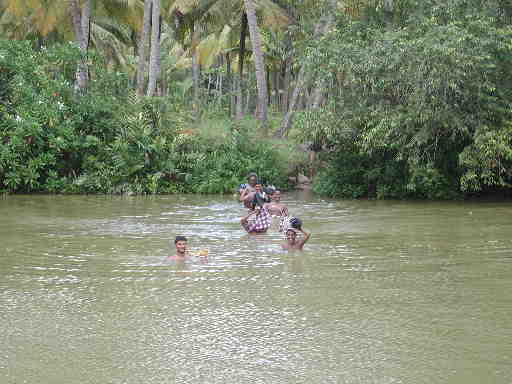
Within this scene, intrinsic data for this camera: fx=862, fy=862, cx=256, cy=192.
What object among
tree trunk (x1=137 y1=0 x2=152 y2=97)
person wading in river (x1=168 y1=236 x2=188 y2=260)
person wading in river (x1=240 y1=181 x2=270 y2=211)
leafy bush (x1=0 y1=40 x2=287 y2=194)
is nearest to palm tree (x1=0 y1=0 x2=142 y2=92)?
leafy bush (x1=0 y1=40 x2=287 y2=194)

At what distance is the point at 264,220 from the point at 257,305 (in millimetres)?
6171

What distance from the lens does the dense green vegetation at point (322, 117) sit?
2002 centimetres

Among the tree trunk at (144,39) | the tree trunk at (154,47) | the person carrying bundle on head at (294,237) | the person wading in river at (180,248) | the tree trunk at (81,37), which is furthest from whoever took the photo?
the tree trunk at (144,39)

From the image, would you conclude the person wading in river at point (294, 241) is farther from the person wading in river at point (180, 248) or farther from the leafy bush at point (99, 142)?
the leafy bush at point (99, 142)

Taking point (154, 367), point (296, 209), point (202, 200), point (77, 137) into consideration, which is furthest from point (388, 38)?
point (154, 367)

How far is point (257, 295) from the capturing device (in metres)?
10.1

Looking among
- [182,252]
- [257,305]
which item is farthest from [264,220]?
[257,305]

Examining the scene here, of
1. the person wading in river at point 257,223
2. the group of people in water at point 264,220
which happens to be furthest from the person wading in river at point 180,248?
the person wading in river at point 257,223

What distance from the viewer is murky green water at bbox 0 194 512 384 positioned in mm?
7164

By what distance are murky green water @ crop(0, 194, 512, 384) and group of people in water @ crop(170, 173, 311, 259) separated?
0.91 ft

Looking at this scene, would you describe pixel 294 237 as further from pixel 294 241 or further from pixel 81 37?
pixel 81 37

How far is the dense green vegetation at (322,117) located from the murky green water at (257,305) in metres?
4.29

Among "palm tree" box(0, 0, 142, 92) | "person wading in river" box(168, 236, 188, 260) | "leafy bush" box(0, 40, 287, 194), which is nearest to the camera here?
"person wading in river" box(168, 236, 188, 260)

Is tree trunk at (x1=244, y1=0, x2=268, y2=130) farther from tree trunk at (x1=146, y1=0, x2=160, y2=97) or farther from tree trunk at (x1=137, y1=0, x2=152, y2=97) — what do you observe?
tree trunk at (x1=137, y1=0, x2=152, y2=97)
